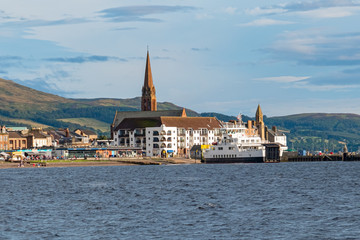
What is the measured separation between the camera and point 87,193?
303ft

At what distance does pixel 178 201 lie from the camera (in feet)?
262

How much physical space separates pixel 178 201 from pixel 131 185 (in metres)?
30.4

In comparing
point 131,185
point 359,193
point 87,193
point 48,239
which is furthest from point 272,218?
point 131,185

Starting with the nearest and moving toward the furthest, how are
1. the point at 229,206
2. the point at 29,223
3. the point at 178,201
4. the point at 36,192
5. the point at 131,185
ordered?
the point at 29,223
the point at 229,206
the point at 178,201
the point at 36,192
the point at 131,185

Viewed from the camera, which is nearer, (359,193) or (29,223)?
(29,223)

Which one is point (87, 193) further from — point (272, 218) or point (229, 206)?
point (272, 218)

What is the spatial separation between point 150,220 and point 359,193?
35429 millimetres

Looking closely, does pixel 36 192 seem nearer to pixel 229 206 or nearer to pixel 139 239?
pixel 229 206

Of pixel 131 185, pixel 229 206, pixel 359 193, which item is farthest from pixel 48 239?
pixel 131 185

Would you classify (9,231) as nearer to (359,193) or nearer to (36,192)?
(36,192)

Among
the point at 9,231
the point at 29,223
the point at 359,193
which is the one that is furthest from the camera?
the point at 359,193

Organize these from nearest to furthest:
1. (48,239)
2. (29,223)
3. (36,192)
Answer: (48,239) → (29,223) → (36,192)

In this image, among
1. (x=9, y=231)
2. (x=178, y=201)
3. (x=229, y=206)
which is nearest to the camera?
(x=9, y=231)

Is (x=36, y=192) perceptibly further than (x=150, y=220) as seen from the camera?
Yes
